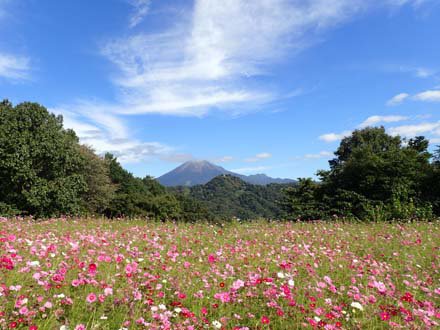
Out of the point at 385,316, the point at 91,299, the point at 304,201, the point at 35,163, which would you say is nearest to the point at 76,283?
the point at 91,299

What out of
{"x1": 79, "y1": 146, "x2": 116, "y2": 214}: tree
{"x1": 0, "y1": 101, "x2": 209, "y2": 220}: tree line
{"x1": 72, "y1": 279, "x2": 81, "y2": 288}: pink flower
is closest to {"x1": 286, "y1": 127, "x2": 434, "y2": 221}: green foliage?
{"x1": 0, "y1": 101, "x2": 209, "y2": 220}: tree line

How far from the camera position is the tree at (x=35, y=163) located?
18.6 meters

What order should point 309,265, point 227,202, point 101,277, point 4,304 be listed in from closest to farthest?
1. point 4,304
2. point 101,277
3. point 309,265
4. point 227,202

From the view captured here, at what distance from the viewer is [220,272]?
4.27 metres

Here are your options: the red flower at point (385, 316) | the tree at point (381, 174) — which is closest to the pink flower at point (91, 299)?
the red flower at point (385, 316)

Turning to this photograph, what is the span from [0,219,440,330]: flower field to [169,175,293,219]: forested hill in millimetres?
105422

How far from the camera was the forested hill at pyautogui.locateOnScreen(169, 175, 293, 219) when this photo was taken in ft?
387

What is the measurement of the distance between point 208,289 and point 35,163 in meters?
19.4

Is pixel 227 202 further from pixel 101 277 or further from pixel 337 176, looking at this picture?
pixel 101 277

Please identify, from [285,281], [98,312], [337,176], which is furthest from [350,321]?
[337,176]

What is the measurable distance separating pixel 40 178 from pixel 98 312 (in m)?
19.1

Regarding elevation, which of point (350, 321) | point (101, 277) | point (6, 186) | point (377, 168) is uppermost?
point (377, 168)

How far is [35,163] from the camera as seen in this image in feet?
64.7

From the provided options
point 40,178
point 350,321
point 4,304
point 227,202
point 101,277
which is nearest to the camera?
point 4,304
